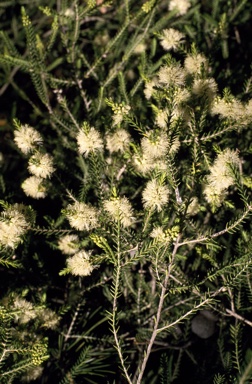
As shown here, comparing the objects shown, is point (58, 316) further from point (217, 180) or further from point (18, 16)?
point (18, 16)

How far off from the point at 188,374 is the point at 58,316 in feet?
2.92

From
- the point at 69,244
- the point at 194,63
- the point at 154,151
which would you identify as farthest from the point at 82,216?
the point at 194,63

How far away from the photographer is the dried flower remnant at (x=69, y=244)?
5.00ft

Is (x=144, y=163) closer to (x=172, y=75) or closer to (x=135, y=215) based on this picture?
(x=135, y=215)

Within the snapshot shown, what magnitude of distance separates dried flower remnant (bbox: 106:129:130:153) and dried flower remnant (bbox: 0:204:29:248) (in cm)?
49

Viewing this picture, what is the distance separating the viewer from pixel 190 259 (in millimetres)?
1998

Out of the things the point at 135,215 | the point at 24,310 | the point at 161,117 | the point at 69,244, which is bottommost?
the point at 24,310

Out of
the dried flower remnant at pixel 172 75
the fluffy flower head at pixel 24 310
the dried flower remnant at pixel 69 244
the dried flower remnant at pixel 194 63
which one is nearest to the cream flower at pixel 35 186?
the dried flower remnant at pixel 69 244

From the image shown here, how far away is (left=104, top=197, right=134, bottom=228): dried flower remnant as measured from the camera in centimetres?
127

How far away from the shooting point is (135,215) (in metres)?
1.43

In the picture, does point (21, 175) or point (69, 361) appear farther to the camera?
point (21, 175)

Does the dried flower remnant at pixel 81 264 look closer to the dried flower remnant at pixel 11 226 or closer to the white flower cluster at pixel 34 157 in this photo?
the dried flower remnant at pixel 11 226

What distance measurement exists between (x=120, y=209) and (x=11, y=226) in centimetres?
42

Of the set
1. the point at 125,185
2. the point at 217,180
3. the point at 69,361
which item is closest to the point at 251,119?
the point at 217,180
